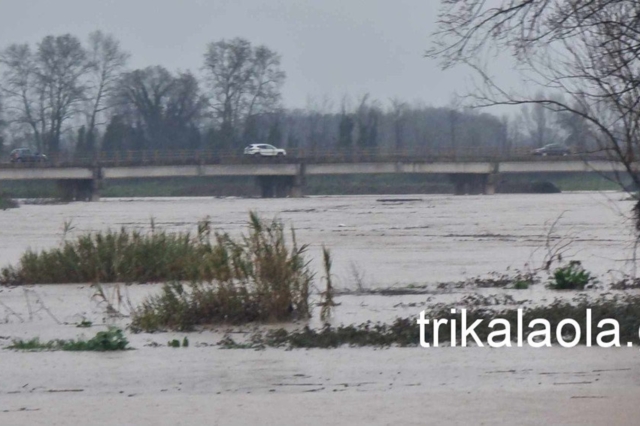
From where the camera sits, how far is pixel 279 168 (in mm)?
98562

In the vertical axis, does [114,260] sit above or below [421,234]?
above

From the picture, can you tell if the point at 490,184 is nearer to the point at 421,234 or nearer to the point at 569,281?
the point at 421,234

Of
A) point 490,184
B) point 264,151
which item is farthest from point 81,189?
point 490,184

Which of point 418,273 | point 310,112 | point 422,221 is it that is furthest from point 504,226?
point 310,112

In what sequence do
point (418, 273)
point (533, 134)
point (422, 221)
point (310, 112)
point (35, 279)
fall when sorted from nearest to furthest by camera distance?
point (35, 279) < point (418, 273) < point (422, 221) < point (533, 134) < point (310, 112)

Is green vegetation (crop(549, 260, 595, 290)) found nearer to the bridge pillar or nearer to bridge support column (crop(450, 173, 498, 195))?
the bridge pillar

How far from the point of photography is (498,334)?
14.7 metres

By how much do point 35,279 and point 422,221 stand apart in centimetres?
3130

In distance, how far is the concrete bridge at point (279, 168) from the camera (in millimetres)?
97500

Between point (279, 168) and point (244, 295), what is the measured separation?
8183cm

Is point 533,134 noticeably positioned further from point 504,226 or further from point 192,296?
point 192,296

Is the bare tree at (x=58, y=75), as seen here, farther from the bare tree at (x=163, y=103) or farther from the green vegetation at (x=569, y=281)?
the green vegetation at (x=569, y=281)

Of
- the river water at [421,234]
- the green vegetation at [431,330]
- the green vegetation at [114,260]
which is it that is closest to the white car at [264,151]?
the river water at [421,234]

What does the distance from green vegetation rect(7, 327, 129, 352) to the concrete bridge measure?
272 ft
